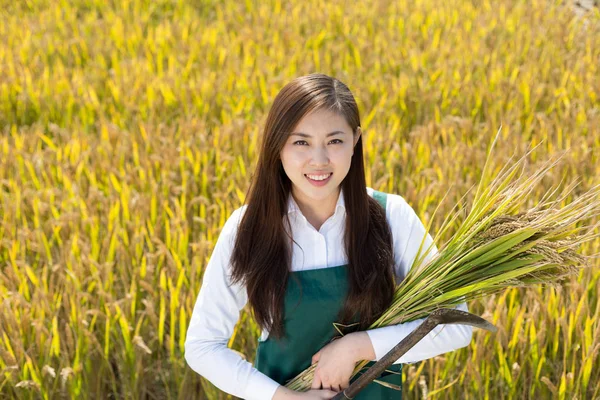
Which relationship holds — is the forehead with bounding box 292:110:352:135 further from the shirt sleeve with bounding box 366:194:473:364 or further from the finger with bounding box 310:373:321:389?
the finger with bounding box 310:373:321:389

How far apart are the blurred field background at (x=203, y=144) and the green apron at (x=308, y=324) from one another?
532mm

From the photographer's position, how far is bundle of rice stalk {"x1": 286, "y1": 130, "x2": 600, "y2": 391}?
53.4 inches

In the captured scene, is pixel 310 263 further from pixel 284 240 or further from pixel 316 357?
pixel 316 357

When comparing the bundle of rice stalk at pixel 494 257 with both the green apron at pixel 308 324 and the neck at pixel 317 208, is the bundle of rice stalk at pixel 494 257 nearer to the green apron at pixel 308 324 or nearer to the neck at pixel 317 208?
the green apron at pixel 308 324

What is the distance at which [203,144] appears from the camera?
10.4 ft

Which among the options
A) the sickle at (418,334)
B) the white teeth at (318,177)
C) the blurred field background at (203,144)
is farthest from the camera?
the blurred field background at (203,144)

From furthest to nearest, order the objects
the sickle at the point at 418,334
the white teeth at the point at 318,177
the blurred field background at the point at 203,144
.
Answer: the blurred field background at the point at 203,144, the white teeth at the point at 318,177, the sickle at the point at 418,334

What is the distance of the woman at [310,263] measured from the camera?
4.53 ft

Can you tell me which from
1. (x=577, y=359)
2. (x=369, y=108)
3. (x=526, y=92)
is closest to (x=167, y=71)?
(x=369, y=108)

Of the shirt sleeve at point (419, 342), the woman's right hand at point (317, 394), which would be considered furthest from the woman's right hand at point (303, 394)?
the shirt sleeve at point (419, 342)

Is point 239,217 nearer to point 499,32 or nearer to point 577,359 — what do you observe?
point 577,359

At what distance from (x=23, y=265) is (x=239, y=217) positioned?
3.45ft

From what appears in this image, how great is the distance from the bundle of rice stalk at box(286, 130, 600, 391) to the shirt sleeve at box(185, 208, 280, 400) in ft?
0.40

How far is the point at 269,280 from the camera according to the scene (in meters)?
1.42
